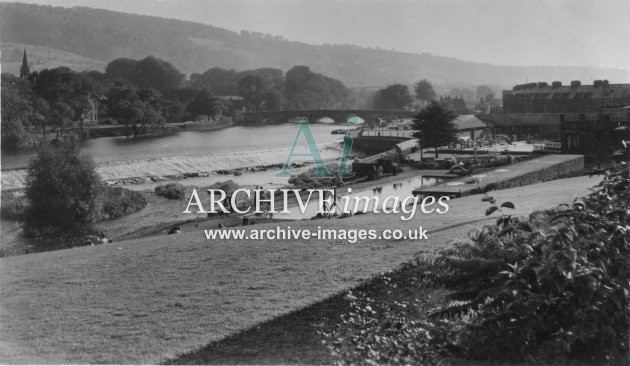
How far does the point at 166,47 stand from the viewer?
150 feet

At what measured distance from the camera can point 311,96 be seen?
75000mm

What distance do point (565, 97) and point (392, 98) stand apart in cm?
3210

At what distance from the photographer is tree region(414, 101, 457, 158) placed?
143 ft

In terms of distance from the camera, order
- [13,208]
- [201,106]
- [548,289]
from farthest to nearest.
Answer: [201,106] → [13,208] → [548,289]

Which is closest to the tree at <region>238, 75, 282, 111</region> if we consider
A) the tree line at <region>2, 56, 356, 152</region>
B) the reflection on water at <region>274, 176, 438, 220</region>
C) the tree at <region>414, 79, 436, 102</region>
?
the tree line at <region>2, 56, 356, 152</region>

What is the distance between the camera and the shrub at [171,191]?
101 ft

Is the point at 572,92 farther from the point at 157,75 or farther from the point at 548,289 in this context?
the point at 548,289

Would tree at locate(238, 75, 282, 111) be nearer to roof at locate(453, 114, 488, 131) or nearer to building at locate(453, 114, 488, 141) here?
roof at locate(453, 114, 488, 131)

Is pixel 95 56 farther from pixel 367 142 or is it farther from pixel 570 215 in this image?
pixel 570 215

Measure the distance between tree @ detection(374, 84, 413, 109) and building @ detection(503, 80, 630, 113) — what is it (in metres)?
17.8

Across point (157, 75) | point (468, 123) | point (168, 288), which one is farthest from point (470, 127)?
point (168, 288)

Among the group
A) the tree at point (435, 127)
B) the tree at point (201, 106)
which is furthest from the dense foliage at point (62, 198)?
the tree at point (201, 106)

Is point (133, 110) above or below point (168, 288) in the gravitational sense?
above

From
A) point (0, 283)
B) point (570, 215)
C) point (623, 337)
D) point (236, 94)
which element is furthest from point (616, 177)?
point (236, 94)
